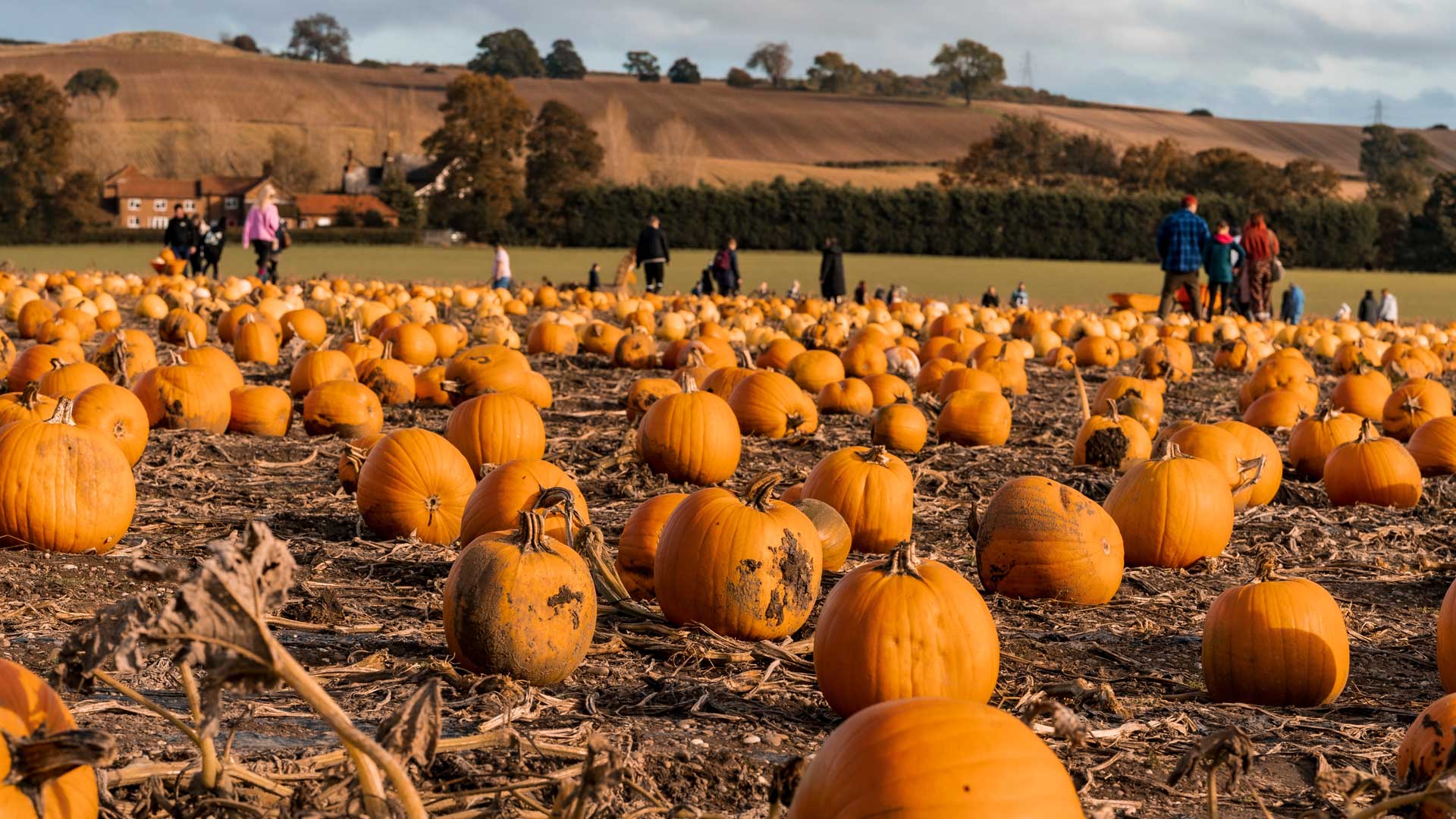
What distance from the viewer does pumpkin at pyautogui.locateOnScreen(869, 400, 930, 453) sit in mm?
Result: 8273

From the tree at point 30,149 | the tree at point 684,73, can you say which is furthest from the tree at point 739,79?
the tree at point 30,149

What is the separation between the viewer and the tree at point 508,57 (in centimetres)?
15350

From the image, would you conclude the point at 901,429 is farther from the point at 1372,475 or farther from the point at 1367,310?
the point at 1367,310

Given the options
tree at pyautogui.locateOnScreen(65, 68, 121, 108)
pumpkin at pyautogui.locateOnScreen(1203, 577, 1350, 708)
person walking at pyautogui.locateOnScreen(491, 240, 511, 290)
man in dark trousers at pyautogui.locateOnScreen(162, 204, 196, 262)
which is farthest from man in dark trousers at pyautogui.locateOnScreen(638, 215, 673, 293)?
tree at pyautogui.locateOnScreen(65, 68, 121, 108)

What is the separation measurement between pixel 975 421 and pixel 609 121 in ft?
272

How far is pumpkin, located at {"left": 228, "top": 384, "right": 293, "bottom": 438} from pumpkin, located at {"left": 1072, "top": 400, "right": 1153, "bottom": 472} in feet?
15.4

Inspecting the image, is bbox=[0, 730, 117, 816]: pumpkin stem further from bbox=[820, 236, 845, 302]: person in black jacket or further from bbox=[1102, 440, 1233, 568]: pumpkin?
bbox=[820, 236, 845, 302]: person in black jacket

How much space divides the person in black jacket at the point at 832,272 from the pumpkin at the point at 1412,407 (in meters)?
16.2

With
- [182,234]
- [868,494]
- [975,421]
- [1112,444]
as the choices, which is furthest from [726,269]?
[868,494]

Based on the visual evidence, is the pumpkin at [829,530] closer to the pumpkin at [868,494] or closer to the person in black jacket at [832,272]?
the pumpkin at [868,494]

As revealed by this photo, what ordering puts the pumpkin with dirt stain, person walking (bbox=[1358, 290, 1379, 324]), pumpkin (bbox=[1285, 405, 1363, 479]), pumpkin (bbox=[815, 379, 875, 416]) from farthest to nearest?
person walking (bbox=[1358, 290, 1379, 324]) < pumpkin (bbox=[815, 379, 875, 416]) < pumpkin (bbox=[1285, 405, 1363, 479]) < the pumpkin with dirt stain

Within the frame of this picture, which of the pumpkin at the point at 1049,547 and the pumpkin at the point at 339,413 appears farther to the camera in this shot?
the pumpkin at the point at 339,413

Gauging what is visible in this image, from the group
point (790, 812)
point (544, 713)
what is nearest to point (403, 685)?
point (544, 713)

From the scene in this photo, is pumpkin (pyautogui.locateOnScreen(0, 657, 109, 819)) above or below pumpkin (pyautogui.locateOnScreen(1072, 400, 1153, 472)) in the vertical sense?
above
